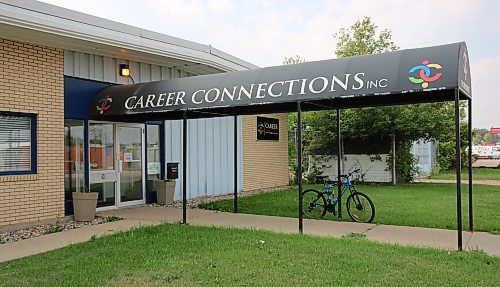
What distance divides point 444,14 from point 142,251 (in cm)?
1343

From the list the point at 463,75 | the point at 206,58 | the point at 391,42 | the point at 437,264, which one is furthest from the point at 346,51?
the point at 437,264

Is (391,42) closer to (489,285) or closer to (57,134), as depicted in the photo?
(57,134)

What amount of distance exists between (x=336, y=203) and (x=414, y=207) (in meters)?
2.78

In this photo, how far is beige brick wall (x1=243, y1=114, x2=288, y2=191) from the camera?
15982 mm

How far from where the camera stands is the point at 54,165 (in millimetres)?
9484

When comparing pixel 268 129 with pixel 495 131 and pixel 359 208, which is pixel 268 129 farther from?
pixel 495 131

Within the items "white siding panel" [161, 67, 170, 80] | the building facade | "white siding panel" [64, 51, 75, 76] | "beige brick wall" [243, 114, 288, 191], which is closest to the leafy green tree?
"beige brick wall" [243, 114, 288, 191]

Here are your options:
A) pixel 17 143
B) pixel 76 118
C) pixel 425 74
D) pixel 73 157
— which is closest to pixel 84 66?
pixel 76 118

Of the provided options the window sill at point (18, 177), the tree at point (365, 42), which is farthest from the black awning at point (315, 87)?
the tree at point (365, 42)

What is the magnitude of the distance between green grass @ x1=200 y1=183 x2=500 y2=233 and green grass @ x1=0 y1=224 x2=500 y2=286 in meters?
2.44

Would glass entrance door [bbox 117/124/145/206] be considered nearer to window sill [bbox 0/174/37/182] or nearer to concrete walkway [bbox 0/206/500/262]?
concrete walkway [bbox 0/206/500/262]

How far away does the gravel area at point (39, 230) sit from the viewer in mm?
7949

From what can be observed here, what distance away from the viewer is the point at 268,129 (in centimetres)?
1727

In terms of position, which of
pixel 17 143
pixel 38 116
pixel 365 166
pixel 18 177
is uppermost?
pixel 38 116
